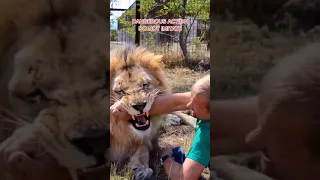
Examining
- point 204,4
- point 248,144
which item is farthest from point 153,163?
point 204,4

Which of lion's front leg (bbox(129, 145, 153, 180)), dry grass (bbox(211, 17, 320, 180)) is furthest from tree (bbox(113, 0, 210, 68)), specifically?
lion's front leg (bbox(129, 145, 153, 180))

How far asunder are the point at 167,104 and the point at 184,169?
45cm

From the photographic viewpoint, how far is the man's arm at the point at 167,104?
11.5 feet

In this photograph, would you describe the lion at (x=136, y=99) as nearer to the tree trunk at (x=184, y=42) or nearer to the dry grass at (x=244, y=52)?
the tree trunk at (x=184, y=42)

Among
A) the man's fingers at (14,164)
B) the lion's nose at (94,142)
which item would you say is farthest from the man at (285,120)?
the man's fingers at (14,164)

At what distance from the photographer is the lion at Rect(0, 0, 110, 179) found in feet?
11.3

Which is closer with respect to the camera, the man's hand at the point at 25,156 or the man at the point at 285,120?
the man at the point at 285,120

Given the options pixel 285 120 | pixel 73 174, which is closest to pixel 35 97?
pixel 73 174

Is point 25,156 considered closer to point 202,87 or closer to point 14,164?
point 14,164

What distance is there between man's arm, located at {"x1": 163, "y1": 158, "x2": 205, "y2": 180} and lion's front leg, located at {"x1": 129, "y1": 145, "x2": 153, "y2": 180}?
0.43 ft

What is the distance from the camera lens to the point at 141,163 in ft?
11.6

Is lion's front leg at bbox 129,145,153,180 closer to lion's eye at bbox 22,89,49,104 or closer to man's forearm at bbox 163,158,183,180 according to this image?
man's forearm at bbox 163,158,183,180

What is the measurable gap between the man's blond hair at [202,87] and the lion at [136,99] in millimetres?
192

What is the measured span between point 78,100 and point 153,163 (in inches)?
26.2
